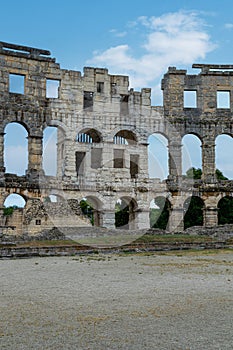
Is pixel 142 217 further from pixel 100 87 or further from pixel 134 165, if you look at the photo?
pixel 100 87

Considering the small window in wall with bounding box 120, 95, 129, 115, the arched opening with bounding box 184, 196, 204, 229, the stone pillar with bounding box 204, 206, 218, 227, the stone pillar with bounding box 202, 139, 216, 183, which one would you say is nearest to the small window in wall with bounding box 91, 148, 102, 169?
the small window in wall with bounding box 120, 95, 129, 115

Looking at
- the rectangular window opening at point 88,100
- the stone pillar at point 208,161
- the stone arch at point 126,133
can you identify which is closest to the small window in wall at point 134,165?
the stone arch at point 126,133

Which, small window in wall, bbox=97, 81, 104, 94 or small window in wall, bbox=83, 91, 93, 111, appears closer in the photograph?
small window in wall, bbox=83, 91, 93, 111

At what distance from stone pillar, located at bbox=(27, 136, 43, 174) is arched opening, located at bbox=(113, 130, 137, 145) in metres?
6.21

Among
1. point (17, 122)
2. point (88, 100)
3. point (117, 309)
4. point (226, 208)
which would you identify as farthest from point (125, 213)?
point (117, 309)

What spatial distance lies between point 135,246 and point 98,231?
5.83 metres

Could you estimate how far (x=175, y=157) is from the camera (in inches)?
1502

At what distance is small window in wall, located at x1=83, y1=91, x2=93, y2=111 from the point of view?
3692 centimetres

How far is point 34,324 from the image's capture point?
699 cm

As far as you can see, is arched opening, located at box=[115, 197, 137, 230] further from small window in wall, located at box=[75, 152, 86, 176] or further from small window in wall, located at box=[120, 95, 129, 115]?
small window in wall, located at box=[120, 95, 129, 115]

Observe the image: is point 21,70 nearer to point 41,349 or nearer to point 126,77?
point 126,77

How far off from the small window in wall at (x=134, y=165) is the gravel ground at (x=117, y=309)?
24.1 m

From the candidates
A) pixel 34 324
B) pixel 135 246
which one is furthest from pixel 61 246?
pixel 34 324

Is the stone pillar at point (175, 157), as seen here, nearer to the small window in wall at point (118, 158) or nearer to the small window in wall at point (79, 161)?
the small window in wall at point (118, 158)
